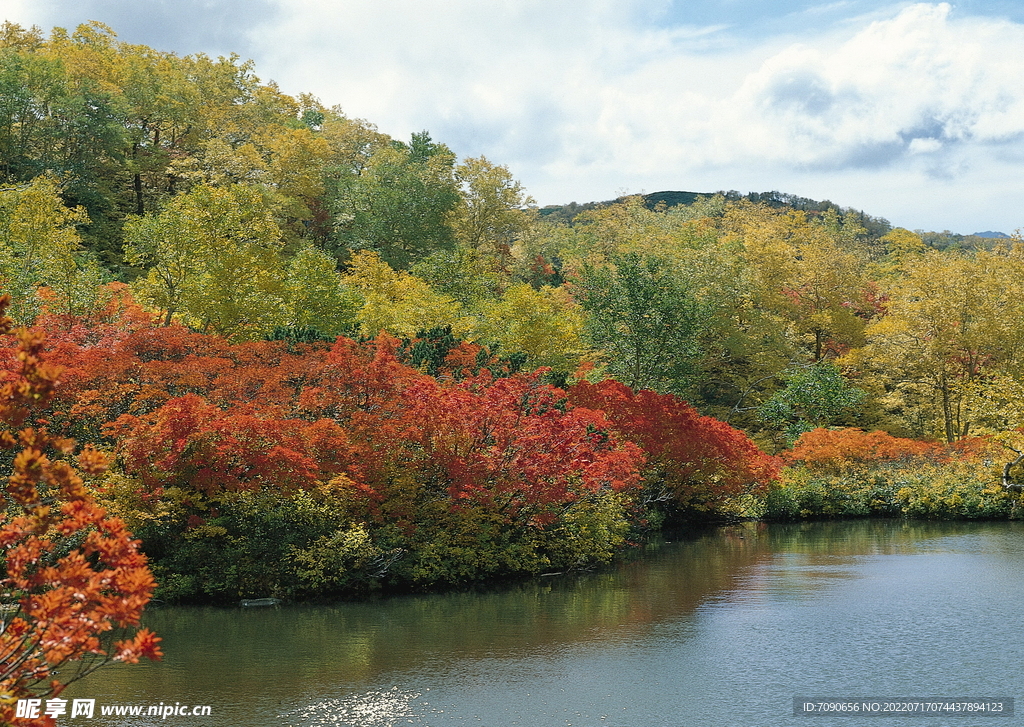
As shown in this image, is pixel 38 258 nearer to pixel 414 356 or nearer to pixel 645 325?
pixel 414 356

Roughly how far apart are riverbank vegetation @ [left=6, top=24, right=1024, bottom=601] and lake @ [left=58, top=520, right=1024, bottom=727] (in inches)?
66.2

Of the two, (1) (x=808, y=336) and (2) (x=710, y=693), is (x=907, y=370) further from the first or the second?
(2) (x=710, y=693)

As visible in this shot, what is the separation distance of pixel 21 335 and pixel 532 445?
45.0 ft

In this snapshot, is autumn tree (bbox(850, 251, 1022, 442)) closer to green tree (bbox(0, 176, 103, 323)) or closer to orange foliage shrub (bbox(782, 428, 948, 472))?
orange foliage shrub (bbox(782, 428, 948, 472))

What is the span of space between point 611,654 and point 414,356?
9.97m

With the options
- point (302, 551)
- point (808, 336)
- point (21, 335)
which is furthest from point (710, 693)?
point (808, 336)

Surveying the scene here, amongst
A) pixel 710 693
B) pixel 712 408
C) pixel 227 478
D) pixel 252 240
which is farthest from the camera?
pixel 712 408

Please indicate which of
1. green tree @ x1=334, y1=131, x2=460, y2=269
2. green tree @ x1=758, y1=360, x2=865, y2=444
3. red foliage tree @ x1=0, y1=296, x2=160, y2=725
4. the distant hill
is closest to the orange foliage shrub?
green tree @ x1=758, y1=360, x2=865, y2=444

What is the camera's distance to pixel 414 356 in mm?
20188

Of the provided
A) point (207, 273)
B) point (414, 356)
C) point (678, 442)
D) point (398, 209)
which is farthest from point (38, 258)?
point (398, 209)

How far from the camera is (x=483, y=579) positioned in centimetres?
1723

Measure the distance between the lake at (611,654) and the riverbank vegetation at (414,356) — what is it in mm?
1681

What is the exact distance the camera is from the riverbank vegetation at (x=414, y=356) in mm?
15391

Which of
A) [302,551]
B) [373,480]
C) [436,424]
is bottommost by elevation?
[302,551]
